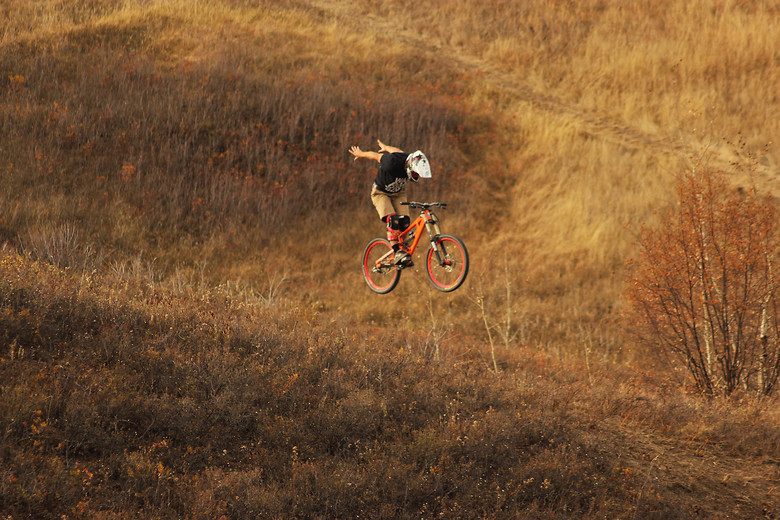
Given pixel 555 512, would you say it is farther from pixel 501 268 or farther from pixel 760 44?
pixel 760 44

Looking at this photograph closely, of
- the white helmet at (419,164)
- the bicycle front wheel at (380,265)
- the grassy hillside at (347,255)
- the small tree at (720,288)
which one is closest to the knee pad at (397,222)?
the bicycle front wheel at (380,265)

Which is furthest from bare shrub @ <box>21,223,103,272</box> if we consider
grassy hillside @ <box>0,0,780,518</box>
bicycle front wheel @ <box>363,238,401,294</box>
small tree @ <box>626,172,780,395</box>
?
small tree @ <box>626,172,780,395</box>

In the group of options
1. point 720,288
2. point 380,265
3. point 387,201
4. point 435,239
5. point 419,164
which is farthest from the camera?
point 720,288

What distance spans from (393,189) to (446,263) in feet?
5.13

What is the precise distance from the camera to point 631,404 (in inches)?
471

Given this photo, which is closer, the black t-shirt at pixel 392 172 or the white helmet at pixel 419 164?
the white helmet at pixel 419 164

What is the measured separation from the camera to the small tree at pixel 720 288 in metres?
14.1

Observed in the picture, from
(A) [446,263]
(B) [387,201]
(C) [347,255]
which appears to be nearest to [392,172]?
(B) [387,201]

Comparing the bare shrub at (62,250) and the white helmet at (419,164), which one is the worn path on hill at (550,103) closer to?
the white helmet at (419,164)

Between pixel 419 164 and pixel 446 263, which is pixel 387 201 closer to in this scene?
pixel 446 263

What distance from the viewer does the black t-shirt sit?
1021 cm

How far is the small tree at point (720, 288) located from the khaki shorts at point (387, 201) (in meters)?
7.15

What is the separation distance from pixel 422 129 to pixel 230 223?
9352 mm

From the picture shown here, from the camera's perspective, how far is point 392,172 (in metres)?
10.3
